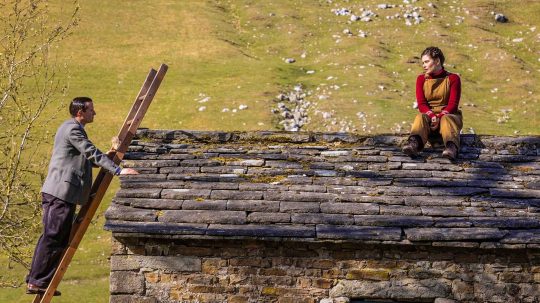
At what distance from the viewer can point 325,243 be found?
8.20 m

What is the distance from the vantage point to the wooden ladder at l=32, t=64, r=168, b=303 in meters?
7.67

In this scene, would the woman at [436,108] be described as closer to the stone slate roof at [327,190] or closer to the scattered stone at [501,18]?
the stone slate roof at [327,190]

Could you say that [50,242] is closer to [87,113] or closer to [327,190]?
[87,113]

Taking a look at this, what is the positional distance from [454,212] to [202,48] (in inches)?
1591

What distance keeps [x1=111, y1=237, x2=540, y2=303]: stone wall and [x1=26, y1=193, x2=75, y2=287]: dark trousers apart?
0.85 meters

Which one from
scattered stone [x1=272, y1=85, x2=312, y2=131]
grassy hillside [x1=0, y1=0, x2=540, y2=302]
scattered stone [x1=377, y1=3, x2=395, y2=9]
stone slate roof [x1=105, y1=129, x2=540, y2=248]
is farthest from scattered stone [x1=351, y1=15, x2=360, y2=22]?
stone slate roof [x1=105, y1=129, x2=540, y2=248]

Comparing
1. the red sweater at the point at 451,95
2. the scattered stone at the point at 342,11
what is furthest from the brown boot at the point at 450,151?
the scattered stone at the point at 342,11

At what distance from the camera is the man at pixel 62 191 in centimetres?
772

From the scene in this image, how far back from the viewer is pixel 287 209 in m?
8.32

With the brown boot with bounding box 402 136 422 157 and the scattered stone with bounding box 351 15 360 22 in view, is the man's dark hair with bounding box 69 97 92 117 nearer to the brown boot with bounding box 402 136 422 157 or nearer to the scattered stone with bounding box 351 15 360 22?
the brown boot with bounding box 402 136 422 157

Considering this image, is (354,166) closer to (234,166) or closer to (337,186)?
(337,186)

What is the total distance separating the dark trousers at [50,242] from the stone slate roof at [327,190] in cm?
59

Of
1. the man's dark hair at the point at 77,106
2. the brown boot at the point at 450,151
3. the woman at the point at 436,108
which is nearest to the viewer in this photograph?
the man's dark hair at the point at 77,106

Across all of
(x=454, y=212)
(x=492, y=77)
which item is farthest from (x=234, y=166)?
(x=492, y=77)
